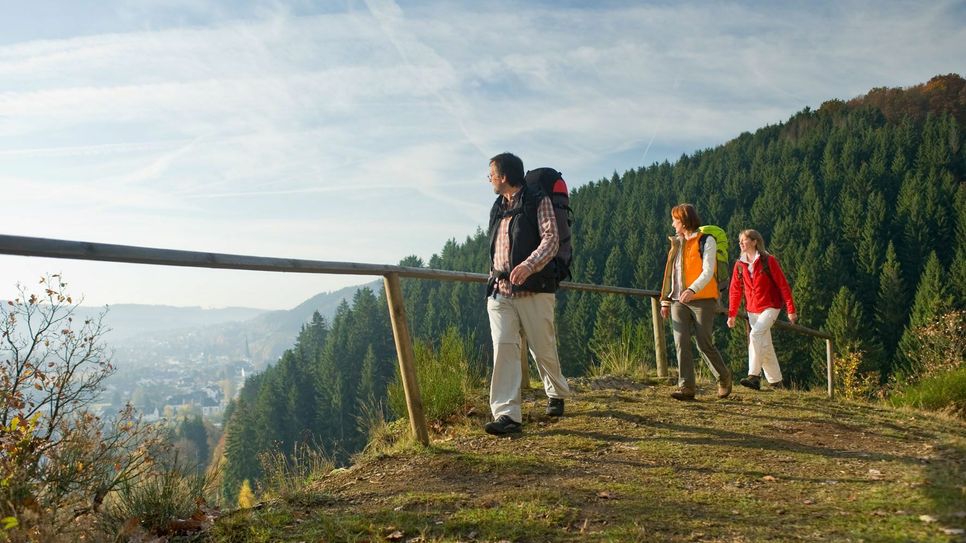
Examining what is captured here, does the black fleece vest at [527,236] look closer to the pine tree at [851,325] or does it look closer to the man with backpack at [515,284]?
the man with backpack at [515,284]

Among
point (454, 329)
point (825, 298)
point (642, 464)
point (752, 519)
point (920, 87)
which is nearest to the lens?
point (752, 519)

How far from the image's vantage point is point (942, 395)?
709 centimetres

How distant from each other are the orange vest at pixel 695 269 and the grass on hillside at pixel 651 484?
1.00m

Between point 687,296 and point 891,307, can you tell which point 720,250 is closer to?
point 687,296

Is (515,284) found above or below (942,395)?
above

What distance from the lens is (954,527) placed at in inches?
101

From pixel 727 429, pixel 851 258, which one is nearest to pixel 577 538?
pixel 727 429

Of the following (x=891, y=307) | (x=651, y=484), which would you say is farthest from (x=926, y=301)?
(x=651, y=484)

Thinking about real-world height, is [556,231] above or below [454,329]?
above

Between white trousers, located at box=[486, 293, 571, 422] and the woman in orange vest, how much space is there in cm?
170

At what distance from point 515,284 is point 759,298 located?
342cm

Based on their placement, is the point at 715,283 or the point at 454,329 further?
the point at 454,329

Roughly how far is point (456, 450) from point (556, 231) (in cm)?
155

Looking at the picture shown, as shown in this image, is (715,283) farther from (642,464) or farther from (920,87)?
(920,87)
